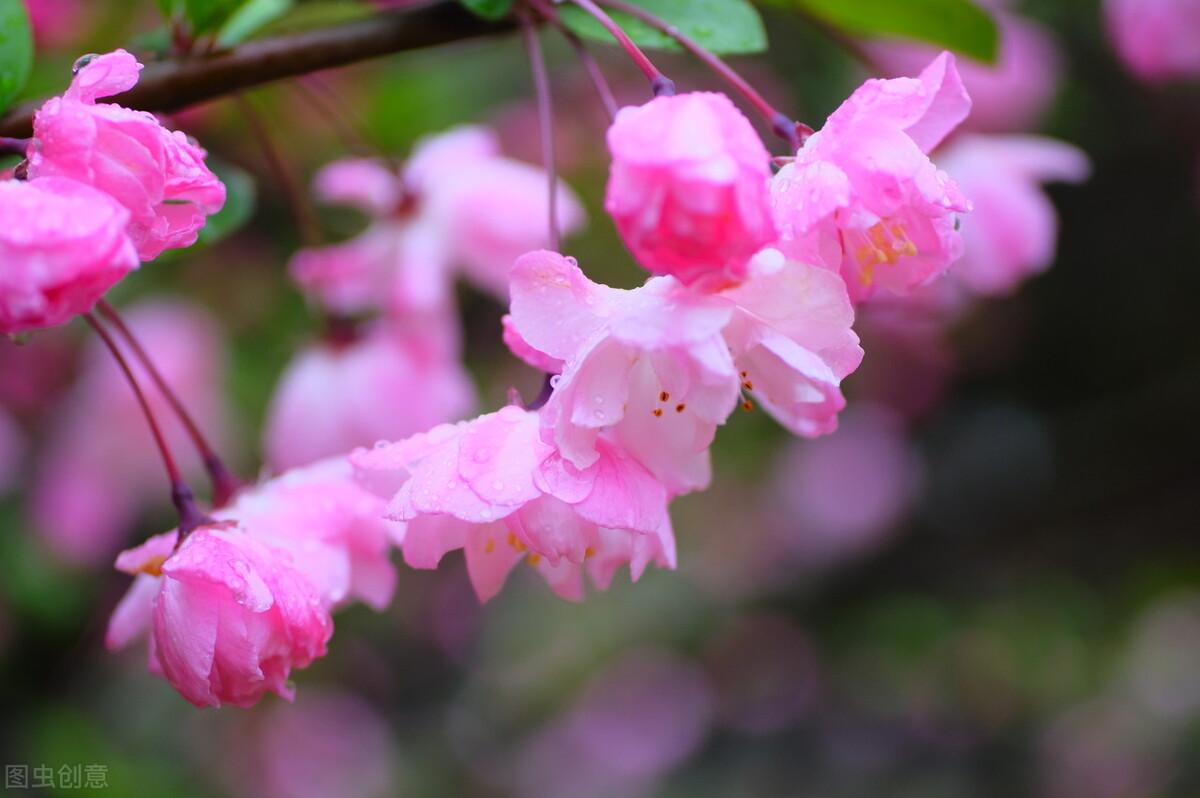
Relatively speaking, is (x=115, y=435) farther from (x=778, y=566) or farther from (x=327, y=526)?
(x=778, y=566)

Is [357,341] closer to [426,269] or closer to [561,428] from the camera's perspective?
[426,269]

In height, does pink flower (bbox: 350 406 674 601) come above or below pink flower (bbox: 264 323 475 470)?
above

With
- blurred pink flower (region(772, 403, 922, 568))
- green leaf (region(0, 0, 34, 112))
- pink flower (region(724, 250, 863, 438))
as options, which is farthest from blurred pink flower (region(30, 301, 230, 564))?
blurred pink flower (region(772, 403, 922, 568))

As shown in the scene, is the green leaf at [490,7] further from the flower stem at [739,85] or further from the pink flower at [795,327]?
the pink flower at [795,327]

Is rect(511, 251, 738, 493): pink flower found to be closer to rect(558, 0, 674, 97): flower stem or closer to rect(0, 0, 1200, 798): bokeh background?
rect(558, 0, 674, 97): flower stem

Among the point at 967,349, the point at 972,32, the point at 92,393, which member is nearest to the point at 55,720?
the point at 92,393
